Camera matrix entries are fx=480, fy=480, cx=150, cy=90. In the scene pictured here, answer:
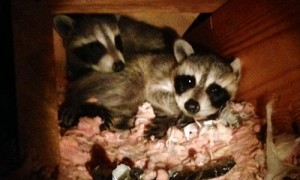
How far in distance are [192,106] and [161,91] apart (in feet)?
0.81

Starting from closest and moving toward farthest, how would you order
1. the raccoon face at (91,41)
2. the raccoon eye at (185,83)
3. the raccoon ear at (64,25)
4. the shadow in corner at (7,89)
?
the shadow in corner at (7,89) < the raccoon eye at (185,83) < the raccoon ear at (64,25) < the raccoon face at (91,41)

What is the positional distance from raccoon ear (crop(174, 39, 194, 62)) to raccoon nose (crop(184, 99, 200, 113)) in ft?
0.99

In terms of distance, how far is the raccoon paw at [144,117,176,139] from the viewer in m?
2.41

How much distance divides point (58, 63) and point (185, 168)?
1.12 meters

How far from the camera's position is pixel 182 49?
2.64m

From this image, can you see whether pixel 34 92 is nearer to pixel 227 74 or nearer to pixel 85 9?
pixel 85 9

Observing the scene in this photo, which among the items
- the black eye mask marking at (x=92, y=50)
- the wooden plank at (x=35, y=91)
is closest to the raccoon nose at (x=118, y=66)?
the black eye mask marking at (x=92, y=50)

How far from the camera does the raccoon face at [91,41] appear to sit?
274 cm

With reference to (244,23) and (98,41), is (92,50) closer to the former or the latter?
(98,41)

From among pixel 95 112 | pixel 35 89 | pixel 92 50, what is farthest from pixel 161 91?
pixel 35 89

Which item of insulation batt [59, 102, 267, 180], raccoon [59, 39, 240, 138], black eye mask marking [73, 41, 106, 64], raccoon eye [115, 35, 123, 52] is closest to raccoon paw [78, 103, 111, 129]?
raccoon [59, 39, 240, 138]

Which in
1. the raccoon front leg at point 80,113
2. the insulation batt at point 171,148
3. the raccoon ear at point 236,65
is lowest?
the insulation batt at point 171,148

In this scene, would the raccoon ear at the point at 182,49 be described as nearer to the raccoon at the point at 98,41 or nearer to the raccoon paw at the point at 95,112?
the raccoon at the point at 98,41

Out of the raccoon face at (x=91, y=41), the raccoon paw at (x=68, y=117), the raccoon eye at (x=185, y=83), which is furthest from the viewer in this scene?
the raccoon face at (x=91, y=41)
